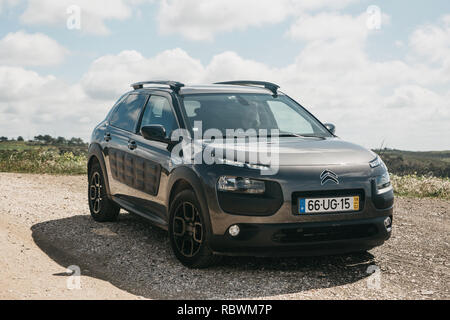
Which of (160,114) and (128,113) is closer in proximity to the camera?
(160,114)

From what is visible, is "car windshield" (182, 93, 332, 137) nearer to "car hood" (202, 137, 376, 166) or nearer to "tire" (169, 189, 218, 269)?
"car hood" (202, 137, 376, 166)

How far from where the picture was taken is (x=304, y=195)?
198 inches

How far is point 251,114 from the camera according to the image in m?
6.40

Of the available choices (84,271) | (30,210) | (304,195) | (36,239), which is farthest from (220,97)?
(30,210)

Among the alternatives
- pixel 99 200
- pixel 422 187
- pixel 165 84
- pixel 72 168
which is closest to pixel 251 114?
pixel 165 84

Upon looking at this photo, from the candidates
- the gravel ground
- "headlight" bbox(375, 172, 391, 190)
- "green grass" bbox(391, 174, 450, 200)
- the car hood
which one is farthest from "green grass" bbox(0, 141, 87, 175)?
"headlight" bbox(375, 172, 391, 190)

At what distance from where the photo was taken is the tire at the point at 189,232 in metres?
5.33

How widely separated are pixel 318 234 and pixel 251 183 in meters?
0.80

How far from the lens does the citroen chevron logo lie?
5051mm

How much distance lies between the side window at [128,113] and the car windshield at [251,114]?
113 centimetres

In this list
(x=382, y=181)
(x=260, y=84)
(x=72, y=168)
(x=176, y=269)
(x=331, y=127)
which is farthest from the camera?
(x=72, y=168)

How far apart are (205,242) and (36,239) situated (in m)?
3.09

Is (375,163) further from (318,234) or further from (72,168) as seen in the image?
(72,168)

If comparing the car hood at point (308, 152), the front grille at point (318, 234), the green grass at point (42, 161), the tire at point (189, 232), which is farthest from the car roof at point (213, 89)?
the green grass at point (42, 161)
